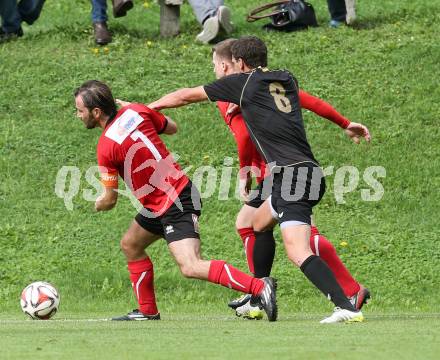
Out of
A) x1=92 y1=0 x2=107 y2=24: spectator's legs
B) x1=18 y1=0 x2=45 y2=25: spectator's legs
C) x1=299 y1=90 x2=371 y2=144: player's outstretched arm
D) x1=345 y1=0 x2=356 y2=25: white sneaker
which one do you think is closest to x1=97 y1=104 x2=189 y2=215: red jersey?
x1=299 y1=90 x2=371 y2=144: player's outstretched arm

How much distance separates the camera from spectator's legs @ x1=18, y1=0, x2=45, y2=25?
18.1 m

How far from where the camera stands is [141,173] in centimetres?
877

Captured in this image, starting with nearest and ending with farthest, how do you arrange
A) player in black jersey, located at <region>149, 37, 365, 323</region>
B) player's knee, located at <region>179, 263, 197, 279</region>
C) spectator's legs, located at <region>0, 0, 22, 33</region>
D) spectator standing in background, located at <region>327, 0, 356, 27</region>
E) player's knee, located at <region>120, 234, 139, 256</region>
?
player in black jersey, located at <region>149, 37, 365, 323</region> < player's knee, located at <region>179, 263, 197, 279</region> < player's knee, located at <region>120, 234, 139, 256</region> < spectator's legs, located at <region>0, 0, 22, 33</region> < spectator standing in background, located at <region>327, 0, 356, 27</region>

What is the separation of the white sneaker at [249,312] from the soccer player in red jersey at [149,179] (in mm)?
345

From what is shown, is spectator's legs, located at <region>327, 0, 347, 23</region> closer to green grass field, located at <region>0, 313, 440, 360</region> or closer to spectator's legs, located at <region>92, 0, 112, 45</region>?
spectator's legs, located at <region>92, 0, 112, 45</region>

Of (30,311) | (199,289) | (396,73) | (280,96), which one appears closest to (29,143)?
(199,289)

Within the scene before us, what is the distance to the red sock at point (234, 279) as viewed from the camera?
27.8 feet

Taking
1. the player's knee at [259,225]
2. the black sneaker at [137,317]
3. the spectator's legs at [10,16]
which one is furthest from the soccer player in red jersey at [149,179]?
the spectator's legs at [10,16]

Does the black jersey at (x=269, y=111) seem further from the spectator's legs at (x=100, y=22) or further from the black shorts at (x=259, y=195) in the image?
the spectator's legs at (x=100, y=22)

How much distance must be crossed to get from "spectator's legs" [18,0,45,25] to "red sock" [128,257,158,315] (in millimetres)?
9625

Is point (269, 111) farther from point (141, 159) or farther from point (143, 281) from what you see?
point (143, 281)

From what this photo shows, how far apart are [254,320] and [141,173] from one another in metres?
1.41

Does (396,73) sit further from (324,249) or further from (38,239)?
(324,249)

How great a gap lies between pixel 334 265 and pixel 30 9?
10230 mm
